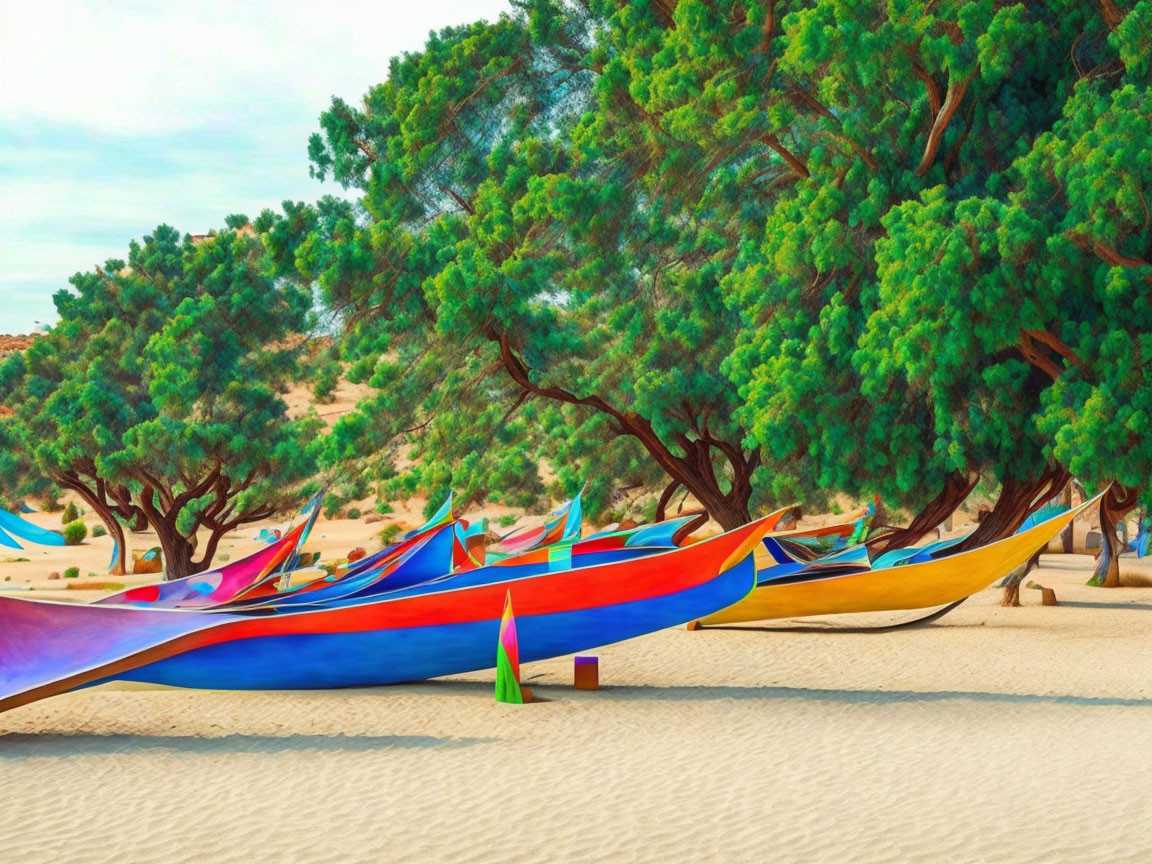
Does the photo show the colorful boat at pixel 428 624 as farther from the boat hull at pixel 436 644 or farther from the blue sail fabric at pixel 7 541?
the blue sail fabric at pixel 7 541

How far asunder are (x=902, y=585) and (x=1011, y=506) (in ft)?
16.3

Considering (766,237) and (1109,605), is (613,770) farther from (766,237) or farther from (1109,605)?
(1109,605)

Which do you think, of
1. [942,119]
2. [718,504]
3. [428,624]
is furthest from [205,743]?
[718,504]

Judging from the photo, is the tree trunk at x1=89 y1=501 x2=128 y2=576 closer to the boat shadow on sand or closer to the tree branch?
the tree branch

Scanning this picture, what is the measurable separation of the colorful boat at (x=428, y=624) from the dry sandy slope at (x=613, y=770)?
32 cm

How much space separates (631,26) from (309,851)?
1874 centimetres

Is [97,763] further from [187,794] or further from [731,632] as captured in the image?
[731,632]

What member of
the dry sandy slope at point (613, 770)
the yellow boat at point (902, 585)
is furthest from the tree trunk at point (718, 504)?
the dry sandy slope at point (613, 770)

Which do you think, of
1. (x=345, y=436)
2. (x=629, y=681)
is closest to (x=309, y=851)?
(x=629, y=681)

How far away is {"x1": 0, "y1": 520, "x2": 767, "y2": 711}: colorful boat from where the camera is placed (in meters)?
10.7

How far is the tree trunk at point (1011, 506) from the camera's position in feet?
66.8

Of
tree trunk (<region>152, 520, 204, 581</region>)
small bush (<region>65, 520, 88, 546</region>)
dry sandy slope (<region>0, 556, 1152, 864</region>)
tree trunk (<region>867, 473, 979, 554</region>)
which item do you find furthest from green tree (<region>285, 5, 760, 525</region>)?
small bush (<region>65, 520, 88, 546</region>)

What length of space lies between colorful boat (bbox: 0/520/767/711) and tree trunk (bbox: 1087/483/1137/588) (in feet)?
27.6

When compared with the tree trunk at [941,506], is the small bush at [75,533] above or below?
above
